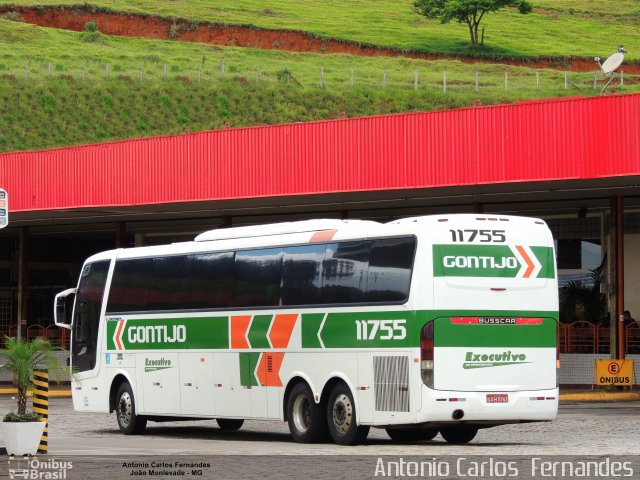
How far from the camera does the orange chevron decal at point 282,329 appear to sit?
21.7m

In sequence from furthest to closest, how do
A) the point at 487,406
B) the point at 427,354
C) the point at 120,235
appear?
the point at 120,235 < the point at 487,406 < the point at 427,354

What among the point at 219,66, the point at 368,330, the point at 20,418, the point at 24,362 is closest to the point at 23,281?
the point at 24,362

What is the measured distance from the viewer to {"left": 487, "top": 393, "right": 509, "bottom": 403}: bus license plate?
19.7 metres

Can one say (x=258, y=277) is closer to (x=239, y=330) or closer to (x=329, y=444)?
(x=239, y=330)

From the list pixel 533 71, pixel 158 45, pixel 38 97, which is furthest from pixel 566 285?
pixel 158 45

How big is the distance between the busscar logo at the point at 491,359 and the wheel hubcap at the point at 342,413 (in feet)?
6.27

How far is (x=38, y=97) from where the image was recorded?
87750 millimetres

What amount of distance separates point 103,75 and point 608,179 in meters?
68.6

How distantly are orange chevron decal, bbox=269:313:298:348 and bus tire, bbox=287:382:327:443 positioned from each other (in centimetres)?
73

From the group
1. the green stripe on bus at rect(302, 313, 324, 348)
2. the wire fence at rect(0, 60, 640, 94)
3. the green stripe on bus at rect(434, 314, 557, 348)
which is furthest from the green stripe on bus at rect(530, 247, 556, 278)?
the wire fence at rect(0, 60, 640, 94)

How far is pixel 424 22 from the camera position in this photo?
138m

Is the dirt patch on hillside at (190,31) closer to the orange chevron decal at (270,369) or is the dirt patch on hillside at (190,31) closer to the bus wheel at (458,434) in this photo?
the orange chevron decal at (270,369)

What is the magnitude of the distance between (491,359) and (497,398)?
0.55 metres

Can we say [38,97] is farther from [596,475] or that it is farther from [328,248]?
[596,475]
